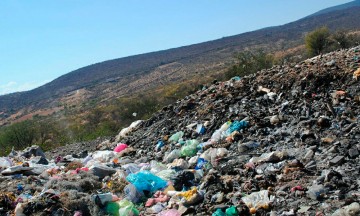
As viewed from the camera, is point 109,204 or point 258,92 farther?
point 258,92

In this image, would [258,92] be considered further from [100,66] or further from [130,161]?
[100,66]

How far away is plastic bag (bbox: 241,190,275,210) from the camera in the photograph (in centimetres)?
463

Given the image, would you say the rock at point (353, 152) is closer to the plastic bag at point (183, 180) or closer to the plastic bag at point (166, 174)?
the plastic bag at point (183, 180)

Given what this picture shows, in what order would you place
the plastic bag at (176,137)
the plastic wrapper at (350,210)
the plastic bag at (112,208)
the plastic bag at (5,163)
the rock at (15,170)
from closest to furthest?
the plastic wrapper at (350,210)
the plastic bag at (112,208)
the rock at (15,170)
the plastic bag at (5,163)
the plastic bag at (176,137)

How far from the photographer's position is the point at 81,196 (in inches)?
227

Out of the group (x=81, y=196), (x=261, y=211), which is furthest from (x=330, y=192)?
(x=81, y=196)

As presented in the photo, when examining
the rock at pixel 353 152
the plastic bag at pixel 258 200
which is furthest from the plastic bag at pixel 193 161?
the rock at pixel 353 152

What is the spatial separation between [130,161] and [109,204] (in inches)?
123

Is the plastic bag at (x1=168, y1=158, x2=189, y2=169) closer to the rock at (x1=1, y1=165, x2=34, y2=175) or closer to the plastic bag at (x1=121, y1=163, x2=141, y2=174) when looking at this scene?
the plastic bag at (x1=121, y1=163, x2=141, y2=174)

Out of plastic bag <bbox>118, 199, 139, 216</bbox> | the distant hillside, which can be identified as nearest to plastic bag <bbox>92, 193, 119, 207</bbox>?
plastic bag <bbox>118, 199, 139, 216</bbox>

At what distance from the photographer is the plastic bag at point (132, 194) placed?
19.1 feet

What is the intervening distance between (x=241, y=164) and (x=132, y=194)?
1.80m

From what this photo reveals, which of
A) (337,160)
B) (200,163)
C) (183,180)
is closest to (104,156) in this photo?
(200,163)

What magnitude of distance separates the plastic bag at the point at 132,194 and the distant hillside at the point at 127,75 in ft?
180
